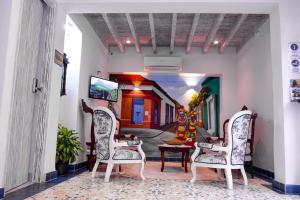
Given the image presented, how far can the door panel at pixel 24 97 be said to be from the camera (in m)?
3.12

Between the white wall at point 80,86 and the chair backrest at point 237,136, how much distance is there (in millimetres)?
2995

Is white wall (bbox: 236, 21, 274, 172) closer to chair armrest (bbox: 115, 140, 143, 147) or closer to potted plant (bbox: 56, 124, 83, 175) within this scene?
chair armrest (bbox: 115, 140, 143, 147)

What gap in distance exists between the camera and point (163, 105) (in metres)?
7.98

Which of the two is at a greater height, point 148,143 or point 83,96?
point 83,96

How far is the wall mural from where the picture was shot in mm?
7793

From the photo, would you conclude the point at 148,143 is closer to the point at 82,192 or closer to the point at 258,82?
the point at 258,82

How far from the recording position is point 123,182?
3.95 m

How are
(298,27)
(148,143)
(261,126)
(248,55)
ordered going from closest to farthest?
(298,27), (261,126), (248,55), (148,143)

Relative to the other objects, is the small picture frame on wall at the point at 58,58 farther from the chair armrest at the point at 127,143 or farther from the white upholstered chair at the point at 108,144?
the chair armrest at the point at 127,143

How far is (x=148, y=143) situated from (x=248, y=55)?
12.2 ft

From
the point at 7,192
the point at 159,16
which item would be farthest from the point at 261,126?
the point at 7,192

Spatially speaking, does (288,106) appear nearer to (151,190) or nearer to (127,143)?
(151,190)

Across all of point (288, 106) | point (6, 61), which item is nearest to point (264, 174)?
point (288, 106)

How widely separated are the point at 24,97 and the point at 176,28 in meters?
4.04
